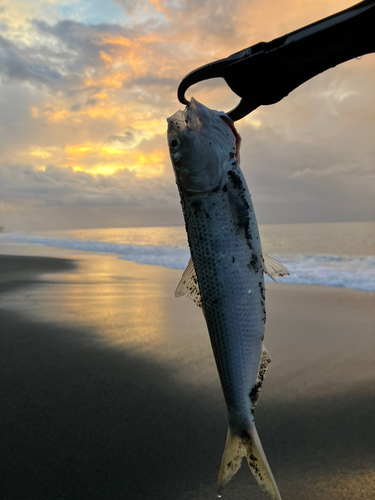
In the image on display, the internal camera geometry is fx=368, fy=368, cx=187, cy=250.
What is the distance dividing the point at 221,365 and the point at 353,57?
137 cm

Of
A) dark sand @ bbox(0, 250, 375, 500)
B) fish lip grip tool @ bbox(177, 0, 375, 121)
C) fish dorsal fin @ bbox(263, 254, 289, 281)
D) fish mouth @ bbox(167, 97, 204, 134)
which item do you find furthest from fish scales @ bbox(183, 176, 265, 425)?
dark sand @ bbox(0, 250, 375, 500)

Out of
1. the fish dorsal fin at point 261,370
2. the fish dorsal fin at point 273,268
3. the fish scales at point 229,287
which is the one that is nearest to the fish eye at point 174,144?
the fish scales at point 229,287

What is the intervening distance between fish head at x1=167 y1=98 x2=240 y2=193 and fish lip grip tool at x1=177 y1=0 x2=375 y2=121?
145 millimetres

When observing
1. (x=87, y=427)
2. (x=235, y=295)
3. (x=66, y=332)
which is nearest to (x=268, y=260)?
(x=235, y=295)

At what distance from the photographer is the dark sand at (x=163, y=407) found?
3043 millimetres

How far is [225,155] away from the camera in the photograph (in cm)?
158

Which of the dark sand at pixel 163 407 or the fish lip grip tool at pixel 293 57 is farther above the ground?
the fish lip grip tool at pixel 293 57

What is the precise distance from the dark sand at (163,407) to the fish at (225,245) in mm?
1739

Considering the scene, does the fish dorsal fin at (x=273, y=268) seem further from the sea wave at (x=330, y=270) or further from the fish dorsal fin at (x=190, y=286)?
the sea wave at (x=330, y=270)

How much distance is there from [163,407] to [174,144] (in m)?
3.40

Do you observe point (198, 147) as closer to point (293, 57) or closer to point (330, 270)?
point (293, 57)

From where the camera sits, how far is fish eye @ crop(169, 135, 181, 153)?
5.13ft

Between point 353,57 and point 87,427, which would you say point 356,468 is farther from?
point 353,57

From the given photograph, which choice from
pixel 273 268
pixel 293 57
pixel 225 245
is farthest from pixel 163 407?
pixel 293 57
